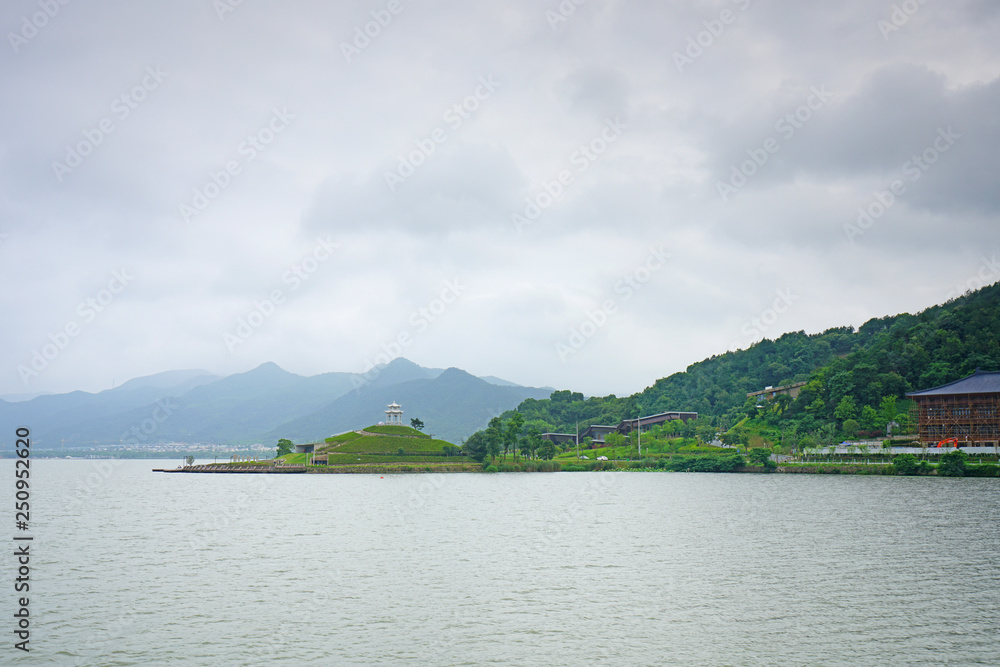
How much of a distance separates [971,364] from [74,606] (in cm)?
14269

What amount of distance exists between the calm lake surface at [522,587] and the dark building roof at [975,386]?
5885cm

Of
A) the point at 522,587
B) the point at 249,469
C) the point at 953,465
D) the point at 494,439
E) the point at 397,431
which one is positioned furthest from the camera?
the point at 397,431

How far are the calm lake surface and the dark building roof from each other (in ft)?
193

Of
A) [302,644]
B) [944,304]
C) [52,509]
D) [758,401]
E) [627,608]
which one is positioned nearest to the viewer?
[302,644]

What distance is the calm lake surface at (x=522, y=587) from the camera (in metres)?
21.1

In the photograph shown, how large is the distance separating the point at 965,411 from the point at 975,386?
14.6 ft

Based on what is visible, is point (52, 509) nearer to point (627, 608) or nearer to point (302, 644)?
point (302, 644)

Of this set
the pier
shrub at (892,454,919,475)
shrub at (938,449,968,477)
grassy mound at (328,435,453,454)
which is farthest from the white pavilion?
shrub at (938,449,968,477)

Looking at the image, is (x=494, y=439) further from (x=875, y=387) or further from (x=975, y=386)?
(x=975, y=386)

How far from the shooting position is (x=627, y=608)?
25781mm

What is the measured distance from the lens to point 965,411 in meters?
106

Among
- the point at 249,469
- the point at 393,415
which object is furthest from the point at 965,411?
the point at 249,469

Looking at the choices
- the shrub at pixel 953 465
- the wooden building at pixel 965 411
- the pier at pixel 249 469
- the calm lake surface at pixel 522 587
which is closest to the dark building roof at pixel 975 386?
the wooden building at pixel 965 411

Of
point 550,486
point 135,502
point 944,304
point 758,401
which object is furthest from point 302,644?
point 944,304
